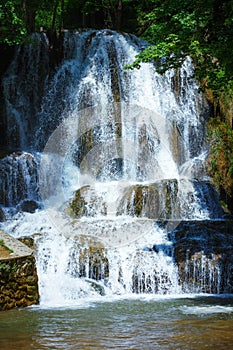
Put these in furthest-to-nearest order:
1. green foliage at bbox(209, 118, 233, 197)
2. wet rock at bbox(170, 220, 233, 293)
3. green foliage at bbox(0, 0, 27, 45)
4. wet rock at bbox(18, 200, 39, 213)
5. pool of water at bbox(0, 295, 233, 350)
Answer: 1. green foliage at bbox(209, 118, 233, 197)
2. green foliage at bbox(0, 0, 27, 45)
3. wet rock at bbox(18, 200, 39, 213)
4. wet rock at bbox(170, 220, 233, 293)
5. pool of water at bbox(0, 295, 233, 350)

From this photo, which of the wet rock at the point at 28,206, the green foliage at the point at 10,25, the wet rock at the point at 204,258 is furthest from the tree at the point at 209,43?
the green foliage at the point at 10,25

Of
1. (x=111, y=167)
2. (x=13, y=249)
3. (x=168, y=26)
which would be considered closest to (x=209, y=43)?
(x=168, y=26)

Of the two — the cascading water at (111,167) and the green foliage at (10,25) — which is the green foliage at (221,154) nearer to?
the cascading water at (111,167)

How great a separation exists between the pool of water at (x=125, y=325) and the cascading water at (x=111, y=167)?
1461mm

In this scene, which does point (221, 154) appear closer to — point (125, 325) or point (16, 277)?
point (16, 277)

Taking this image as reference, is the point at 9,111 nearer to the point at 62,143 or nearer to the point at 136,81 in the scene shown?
the point at 62,143

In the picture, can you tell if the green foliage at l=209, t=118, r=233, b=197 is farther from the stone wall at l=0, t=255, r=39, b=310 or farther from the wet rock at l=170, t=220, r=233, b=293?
the stone wall at l=0, t=255, r=39, b=310

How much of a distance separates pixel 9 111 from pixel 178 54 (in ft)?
32.7

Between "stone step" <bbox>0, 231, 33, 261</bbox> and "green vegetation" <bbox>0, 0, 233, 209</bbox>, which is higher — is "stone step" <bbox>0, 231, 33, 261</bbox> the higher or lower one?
the lower one

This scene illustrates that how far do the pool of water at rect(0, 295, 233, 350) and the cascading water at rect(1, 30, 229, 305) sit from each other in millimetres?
1461

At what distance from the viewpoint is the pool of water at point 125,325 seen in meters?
5.63

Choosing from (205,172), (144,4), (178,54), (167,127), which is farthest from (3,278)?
(144,4)

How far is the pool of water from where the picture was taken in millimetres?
5633

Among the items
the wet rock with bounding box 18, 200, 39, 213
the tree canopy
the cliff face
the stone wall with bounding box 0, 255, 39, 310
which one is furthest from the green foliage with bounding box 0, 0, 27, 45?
the stone wall with bounding box 0, 255, 39, 310
